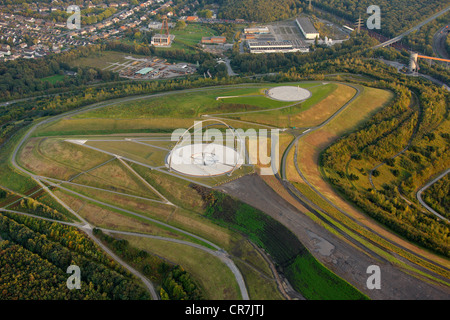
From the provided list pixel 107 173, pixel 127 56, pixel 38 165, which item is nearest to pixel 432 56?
pixel 127 56

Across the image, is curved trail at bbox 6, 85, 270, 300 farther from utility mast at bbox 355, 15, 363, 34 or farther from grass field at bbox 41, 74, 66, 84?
utility mast at bbox 355, 15, 363, 34

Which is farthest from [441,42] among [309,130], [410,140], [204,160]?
[204,160]

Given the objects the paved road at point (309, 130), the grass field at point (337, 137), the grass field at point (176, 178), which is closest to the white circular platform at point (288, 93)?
the grass field at point (176, 178)

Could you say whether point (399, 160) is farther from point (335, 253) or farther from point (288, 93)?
point (335, 253)

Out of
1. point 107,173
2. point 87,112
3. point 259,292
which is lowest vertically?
point 259,292

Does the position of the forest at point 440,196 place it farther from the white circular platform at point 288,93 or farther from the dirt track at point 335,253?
the white circular platform at point 288,93

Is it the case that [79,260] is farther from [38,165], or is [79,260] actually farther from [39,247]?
[38,165]

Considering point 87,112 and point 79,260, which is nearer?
point 79,260
